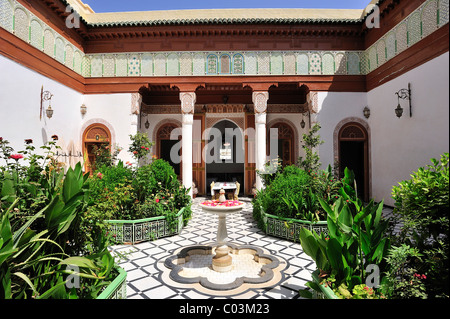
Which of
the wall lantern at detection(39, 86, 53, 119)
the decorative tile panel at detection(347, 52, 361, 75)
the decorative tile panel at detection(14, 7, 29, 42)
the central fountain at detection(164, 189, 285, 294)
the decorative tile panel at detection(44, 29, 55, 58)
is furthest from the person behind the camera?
the decorative tile panel at detection(347, 52, 361, 75)

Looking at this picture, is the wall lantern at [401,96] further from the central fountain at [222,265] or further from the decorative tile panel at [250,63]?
the central fountain at [222,265]

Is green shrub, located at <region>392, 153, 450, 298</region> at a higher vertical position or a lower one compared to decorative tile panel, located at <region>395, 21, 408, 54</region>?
lower

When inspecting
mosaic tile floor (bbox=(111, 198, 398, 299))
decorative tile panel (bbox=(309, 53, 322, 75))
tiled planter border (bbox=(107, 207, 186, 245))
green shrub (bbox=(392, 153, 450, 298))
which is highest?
decorative tile panel (bbox=(309, 53, 322, 75))

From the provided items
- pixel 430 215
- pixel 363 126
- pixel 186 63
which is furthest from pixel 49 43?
pixel 363 126

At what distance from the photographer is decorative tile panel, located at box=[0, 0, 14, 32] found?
5.58 m

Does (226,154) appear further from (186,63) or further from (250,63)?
(186,63)

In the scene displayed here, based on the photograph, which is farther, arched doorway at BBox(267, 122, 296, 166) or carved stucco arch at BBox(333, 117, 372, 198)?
arched doorway at BBox(267, 122, 296, 166)

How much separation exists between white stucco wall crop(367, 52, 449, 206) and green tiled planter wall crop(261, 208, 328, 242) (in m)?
2.83

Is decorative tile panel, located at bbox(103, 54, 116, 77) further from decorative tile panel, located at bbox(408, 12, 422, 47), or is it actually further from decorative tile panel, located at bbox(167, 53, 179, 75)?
decorative tile panel, located at bbox(408, 12, 422, 47)

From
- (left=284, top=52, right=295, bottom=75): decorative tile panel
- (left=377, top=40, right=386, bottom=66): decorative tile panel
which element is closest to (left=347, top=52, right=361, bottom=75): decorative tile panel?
(left=377, top=40, right=386, bottom=66): decorative tile panel

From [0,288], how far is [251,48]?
8.64m

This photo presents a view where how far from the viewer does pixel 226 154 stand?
35.9 ft

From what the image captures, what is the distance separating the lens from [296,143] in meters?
10.4
